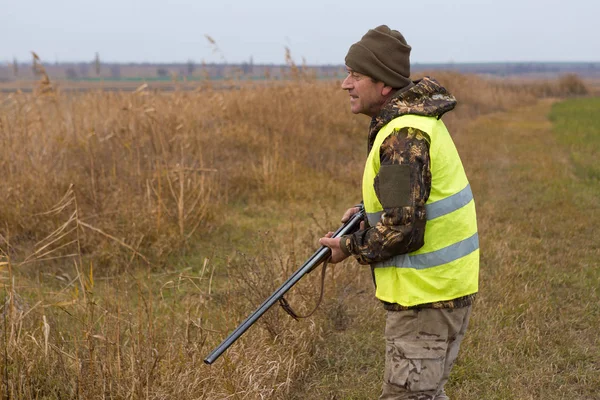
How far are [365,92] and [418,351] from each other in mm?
998

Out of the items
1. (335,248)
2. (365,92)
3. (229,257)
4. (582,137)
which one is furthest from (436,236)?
(582,137)

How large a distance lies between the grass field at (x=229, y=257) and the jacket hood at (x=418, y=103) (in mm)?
1574

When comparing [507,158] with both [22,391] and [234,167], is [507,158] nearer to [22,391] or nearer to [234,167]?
[234,167]

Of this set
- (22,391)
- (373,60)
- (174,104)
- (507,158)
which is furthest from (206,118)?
(373,60)

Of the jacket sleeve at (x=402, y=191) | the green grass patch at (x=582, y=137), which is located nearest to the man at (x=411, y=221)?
the jacket sleeve at (x=402, y=191)

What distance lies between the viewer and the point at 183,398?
323 centimetres

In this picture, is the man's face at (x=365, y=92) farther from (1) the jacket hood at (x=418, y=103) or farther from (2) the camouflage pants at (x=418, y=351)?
(2) the camouflage pants at (x=418, y=351)

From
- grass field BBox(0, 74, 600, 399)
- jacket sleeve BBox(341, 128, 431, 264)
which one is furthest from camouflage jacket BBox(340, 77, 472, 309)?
grass field BBox(0, 74, 600, 399)

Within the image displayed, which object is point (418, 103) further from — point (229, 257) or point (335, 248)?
point (229, 257)

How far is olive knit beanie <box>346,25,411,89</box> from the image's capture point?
8.21 feet

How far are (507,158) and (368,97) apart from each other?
35.8 ft

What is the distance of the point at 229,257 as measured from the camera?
4438 mm

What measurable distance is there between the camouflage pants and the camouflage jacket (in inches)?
2.8

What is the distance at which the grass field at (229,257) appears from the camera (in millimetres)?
3480
